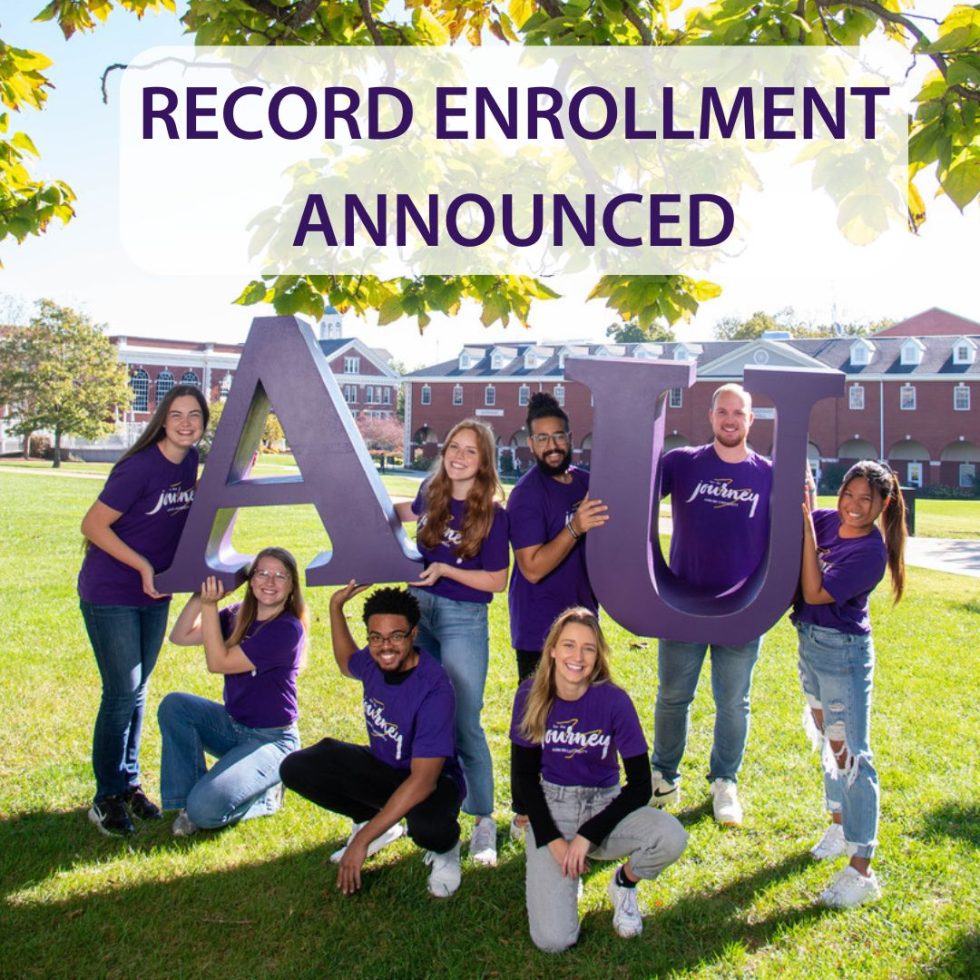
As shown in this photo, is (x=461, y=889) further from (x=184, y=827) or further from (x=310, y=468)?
(x=310, y=468)

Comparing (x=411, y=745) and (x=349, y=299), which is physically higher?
(x=349, y=299)

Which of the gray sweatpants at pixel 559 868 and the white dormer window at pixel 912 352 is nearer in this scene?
the gray sweatpants at pixel 559 868

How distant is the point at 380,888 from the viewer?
13.2 feet

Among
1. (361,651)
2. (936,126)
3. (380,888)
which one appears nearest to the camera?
(936,126)

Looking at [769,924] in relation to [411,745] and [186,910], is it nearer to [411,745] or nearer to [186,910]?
[411,745]

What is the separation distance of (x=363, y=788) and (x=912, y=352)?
150ft

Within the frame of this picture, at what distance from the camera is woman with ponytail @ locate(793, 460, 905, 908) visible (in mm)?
3881

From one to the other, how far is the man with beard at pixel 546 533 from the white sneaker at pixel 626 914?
509 millimetres

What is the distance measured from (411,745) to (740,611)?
62.1 inches

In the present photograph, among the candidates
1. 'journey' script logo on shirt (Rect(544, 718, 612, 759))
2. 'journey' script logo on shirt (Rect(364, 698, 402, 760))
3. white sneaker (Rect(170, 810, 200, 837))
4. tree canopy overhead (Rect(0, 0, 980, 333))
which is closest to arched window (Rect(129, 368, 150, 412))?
tree canopy overhead (Rect(0, 0, 980, 333))

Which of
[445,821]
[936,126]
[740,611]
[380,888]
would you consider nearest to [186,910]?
[380,888]

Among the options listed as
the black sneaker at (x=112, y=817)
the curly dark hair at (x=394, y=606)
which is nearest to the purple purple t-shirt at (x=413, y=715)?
the curly dark hair at (x=394, y=606)

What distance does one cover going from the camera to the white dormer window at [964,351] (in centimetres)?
4303

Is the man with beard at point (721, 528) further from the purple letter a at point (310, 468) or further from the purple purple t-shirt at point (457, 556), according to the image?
the purple letter a at point (310, 468)
